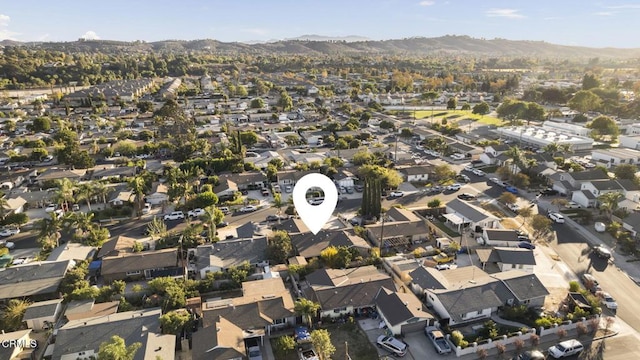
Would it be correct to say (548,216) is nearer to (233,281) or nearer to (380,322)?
(380,322)

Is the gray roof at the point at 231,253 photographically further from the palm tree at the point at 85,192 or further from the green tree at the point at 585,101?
the green tree at the point at 585,101

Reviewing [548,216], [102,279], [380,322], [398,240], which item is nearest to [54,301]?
[102,279]

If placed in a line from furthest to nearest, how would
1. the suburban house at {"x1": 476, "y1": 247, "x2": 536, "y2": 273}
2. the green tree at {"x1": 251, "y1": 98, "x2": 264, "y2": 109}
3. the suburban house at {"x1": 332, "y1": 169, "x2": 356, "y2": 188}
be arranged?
the green tree at {"x1": 251, "y1": 98, "x2": 264, "y2": 109}
the suburban house at {"x1": 332, "y1": 169, "x2": 356, "y2": 188}
the suburban house at {"x1": 476, "y1": 247, "x2": 536, "y2": 273}

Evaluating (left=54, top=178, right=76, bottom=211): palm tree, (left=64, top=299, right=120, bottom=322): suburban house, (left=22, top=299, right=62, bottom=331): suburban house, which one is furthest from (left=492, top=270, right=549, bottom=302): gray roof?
(left=54, top=178, right=76, bottom=211): palm tree

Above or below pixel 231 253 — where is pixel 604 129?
above

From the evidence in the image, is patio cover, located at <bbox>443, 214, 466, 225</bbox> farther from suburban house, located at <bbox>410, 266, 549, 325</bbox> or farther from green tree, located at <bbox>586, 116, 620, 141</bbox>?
green tree, located at <bbox>586, 116, 620, 141</bbox>

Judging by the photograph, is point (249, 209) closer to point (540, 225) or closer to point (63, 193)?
point (63, 193)

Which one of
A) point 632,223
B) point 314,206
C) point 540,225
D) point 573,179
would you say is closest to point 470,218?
point 540,225
